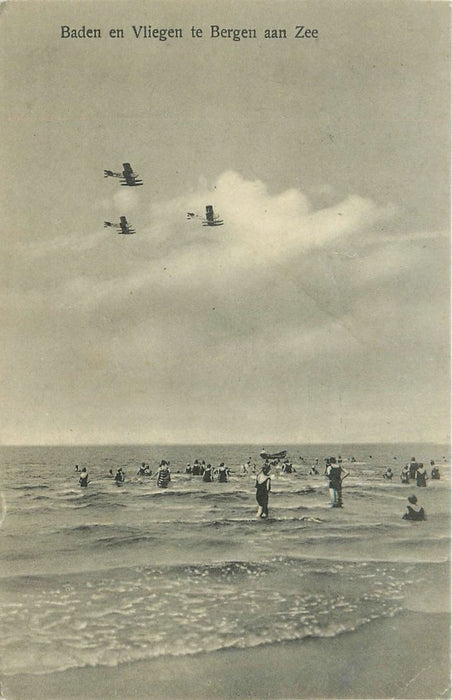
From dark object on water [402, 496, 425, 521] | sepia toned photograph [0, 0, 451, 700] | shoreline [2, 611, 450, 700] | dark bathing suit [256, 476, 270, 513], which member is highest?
sepia toned photograph [0, 0, 451, 700]

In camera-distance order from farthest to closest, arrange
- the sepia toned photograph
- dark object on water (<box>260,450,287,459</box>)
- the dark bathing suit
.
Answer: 1. dark object on water (<box>260,450,287,459</box>)
2. the dark bathing suit
3. the sepia toned photograph

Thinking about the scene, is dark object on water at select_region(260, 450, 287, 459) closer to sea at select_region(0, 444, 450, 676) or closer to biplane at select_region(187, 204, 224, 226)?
sea at select_region(0, 444, 450, 676)

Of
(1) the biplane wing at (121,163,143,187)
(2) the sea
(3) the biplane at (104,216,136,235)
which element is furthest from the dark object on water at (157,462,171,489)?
(1) the biplane wing at (121,163,143,187)

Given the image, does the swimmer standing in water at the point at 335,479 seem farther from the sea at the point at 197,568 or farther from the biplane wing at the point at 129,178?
the biplane wing at the point at 129,178

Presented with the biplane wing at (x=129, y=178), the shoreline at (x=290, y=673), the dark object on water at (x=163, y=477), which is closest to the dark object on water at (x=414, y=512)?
the shoreline at (x=290, y=673)

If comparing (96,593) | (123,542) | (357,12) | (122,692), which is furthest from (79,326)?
(357,12)

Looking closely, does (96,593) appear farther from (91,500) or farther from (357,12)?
(357,12)

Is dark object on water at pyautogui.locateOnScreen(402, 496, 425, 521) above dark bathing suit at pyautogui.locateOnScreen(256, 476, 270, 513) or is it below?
below

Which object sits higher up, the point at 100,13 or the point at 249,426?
the point at 100,13
